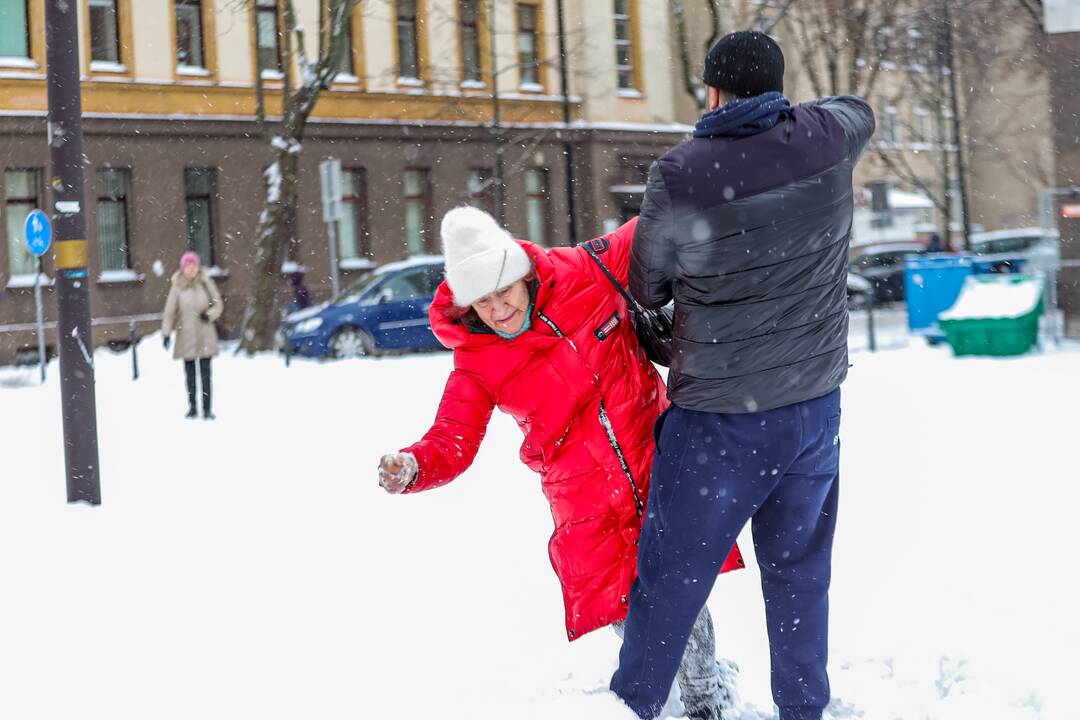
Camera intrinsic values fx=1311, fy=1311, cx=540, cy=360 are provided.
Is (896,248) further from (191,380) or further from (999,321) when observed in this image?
(191,380)

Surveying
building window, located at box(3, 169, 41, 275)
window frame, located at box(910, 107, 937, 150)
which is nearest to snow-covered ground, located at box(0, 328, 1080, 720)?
building window, located at box(3, 169, 41, 275)

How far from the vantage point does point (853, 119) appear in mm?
3207

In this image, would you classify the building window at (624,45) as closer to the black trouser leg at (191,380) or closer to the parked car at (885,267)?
the parked car at (885,267)

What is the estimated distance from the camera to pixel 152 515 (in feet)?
25.9

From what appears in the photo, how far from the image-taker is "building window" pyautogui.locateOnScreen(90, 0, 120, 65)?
88.1 ft

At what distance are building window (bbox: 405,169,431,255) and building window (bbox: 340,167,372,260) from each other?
1142 mm

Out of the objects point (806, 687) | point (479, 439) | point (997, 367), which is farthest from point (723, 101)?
point (997, 367)

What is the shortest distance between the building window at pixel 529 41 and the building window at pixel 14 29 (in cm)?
1235

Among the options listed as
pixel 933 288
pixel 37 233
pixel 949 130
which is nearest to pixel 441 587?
pixel 933 288

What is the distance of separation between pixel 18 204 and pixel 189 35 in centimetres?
554

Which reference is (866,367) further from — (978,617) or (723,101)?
(723,101)

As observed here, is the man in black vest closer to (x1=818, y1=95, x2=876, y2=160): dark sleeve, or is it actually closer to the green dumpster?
(x1=818, y1=95, x2=876, y2=160): dark sleeve

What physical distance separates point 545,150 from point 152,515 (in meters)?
26.6

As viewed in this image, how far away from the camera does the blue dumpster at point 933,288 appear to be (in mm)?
17828
